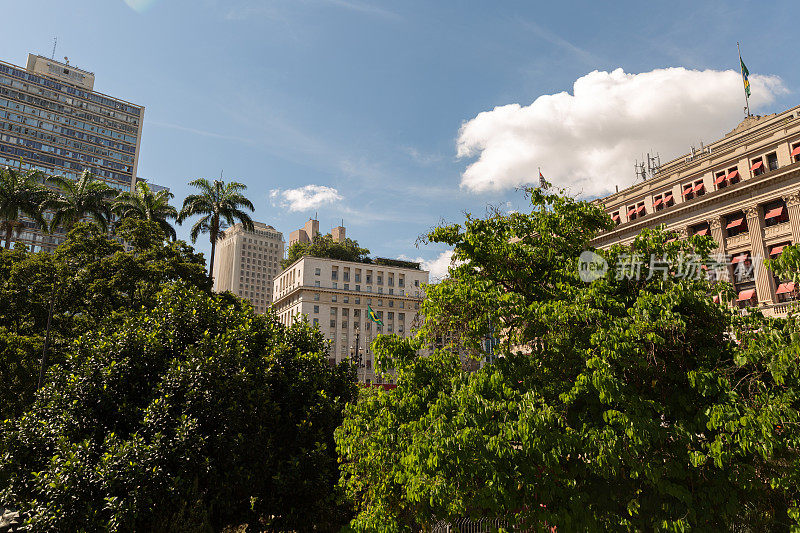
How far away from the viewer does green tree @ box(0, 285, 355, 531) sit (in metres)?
12.3

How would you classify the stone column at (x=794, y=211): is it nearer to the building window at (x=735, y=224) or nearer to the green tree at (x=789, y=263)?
the building window at (x=735, y=224)

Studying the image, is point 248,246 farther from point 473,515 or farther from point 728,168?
point 473,515

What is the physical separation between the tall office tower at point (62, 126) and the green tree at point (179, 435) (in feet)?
367

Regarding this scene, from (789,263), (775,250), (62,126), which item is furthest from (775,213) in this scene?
(62,126)

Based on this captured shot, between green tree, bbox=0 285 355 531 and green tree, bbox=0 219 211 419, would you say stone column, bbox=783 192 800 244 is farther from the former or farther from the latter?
green tree, bbox=0 219 211 419

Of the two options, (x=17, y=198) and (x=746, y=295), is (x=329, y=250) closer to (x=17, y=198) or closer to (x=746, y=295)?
(x=17, y=198)

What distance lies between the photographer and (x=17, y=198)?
4103 centimetres

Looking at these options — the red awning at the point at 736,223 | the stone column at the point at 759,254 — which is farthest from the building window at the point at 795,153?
the red awning at the point at 736,223

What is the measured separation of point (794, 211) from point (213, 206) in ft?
149

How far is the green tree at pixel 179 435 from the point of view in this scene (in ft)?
40.4

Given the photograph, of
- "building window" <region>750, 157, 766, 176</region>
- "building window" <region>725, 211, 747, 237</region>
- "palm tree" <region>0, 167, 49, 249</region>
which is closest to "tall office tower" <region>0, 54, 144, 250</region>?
"palm tree" <region>0, 167, 49, 249</region>

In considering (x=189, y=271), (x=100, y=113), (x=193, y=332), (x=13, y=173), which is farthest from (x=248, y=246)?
(x=193, y=332)

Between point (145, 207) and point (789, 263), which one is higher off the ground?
point (145, 207)

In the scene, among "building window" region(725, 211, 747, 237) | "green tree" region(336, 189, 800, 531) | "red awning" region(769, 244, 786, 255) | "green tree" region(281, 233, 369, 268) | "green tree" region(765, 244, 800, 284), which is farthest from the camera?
"green tree" region(281, 233, 369, 268)
